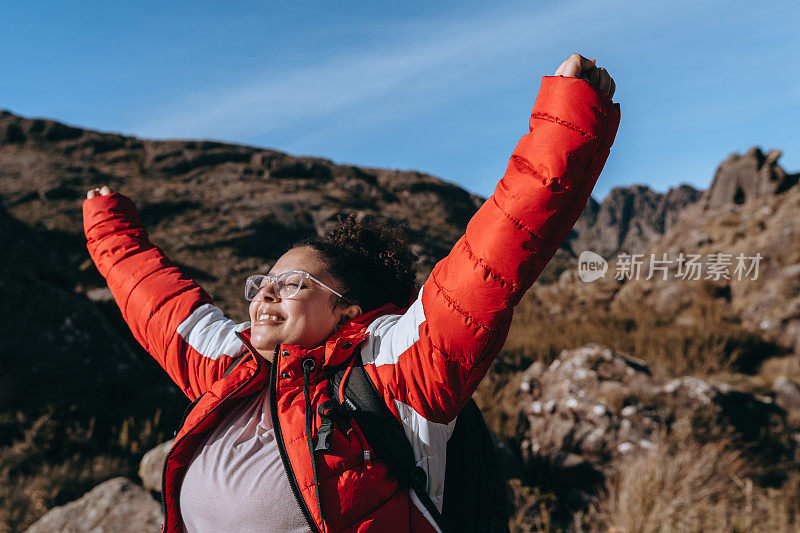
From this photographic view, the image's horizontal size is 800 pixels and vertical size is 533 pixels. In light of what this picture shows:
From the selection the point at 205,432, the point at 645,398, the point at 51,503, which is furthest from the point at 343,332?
the point at 645,398

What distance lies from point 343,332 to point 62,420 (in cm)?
409

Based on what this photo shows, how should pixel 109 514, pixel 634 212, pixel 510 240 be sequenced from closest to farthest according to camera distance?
pixel 510 240 → pixel 109 514 → pixel 634 212

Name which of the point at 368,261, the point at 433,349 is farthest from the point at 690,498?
the point at 433,349

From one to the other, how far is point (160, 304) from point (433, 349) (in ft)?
3.98

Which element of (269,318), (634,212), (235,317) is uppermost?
(634,212)

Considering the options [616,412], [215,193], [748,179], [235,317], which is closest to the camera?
[616,412]

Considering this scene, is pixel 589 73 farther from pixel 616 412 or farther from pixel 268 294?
pixel 616 412

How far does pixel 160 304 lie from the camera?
6.06 feet

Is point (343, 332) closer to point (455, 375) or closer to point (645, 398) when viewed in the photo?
point (455, 375)

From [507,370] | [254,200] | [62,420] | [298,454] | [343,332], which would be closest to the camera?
[298,454]

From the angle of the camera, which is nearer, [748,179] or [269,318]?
[269,318]

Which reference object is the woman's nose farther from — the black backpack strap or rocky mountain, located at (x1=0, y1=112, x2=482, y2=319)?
rocky mountain, located at (x1=0, y1=112, x2=482, y2=319)

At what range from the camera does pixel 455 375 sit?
1101mm

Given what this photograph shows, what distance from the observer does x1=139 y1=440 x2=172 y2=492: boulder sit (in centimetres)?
354
